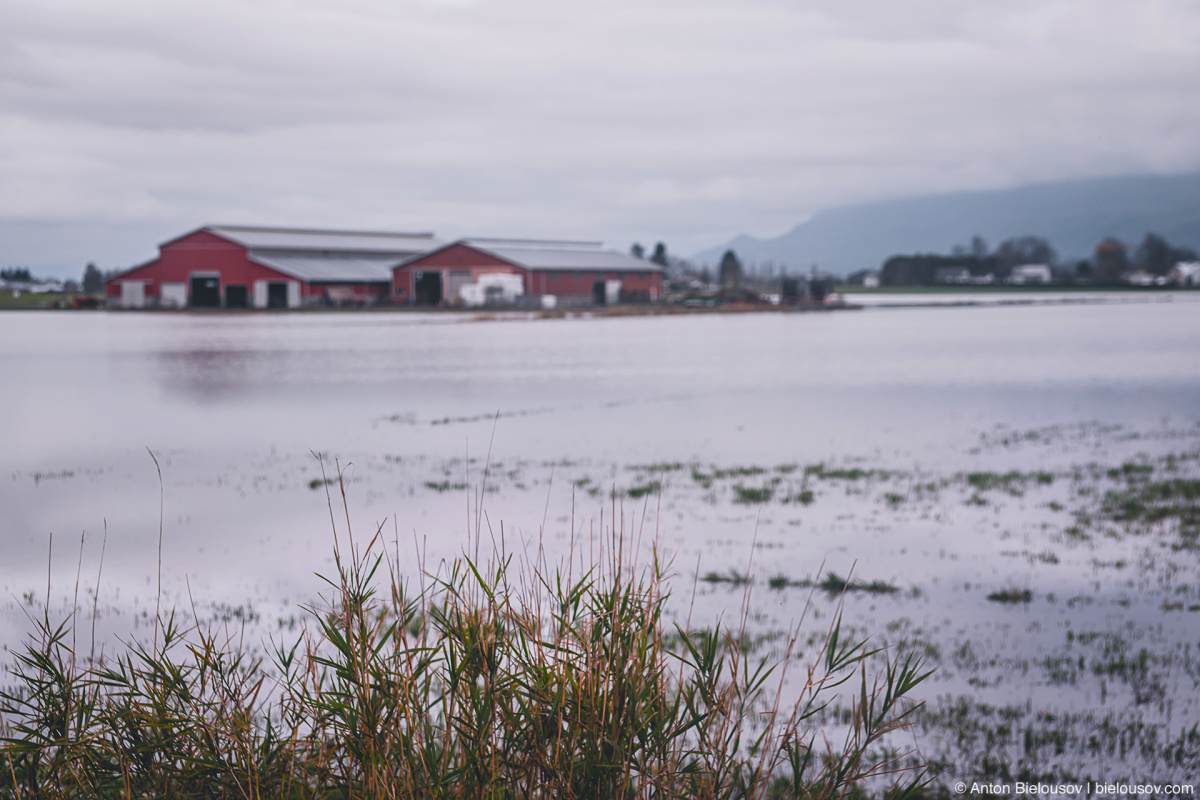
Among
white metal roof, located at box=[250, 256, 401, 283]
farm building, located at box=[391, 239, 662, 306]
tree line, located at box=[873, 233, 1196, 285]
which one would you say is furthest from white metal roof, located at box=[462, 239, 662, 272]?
tree line, located at box=[873, 233, 1196, 285]

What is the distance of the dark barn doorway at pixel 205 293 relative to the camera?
2518 inches

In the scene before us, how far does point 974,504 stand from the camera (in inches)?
389

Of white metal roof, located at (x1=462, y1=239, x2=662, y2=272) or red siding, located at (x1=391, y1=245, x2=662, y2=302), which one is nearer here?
red siding, located at (x1=391, y1=245, x2=662, y2=302)

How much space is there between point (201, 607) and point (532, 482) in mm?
4709

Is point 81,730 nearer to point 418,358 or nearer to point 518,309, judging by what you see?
point 418,358

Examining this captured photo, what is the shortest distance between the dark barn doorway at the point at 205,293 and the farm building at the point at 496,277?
435 inches

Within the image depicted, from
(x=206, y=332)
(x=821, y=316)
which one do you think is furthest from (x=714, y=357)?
(x=821, y=316)

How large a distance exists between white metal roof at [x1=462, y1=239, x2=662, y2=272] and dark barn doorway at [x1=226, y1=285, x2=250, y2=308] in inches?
567

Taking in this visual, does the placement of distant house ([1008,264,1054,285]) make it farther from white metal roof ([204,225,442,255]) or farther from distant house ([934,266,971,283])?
white metal roof ([204,225,442,255])

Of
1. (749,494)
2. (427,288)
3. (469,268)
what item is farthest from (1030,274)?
(749,494)

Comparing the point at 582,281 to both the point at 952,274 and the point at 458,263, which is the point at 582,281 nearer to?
the point at 458,263

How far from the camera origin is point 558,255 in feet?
240

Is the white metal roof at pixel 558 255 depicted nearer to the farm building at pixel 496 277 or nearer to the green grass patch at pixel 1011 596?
the farm building at pixel 496 277

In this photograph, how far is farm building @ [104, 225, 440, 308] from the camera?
205 feet
